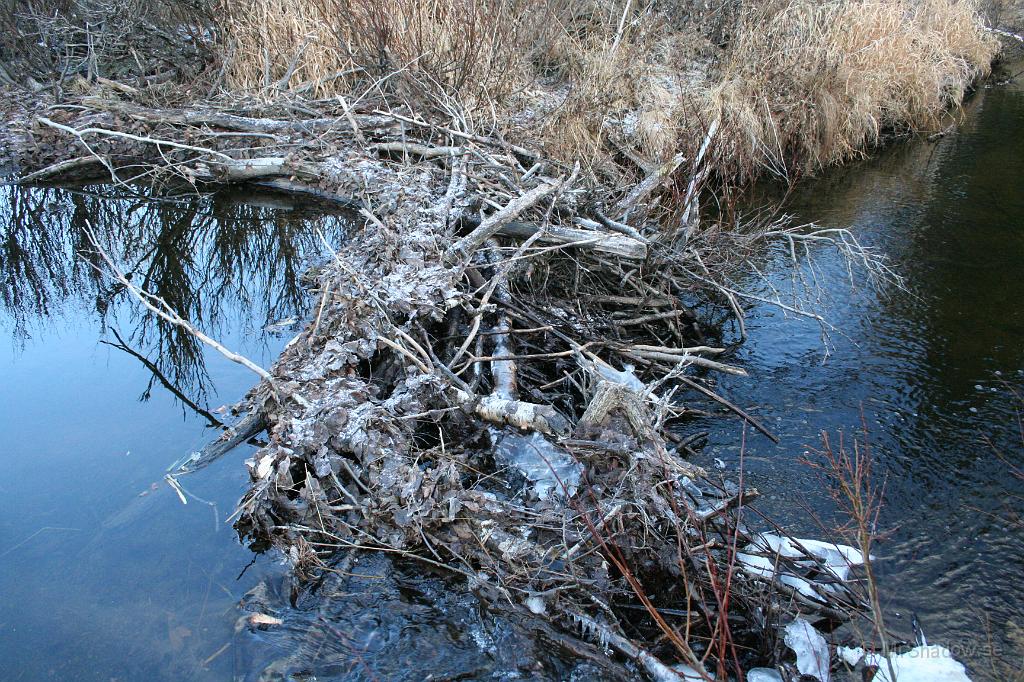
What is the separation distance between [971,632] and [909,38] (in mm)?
9178

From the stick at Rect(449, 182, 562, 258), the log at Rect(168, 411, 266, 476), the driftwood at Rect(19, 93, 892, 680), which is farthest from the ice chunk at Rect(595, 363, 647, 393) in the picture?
the log at Rect(168, 411, 266, 476)

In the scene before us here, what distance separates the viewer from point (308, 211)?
759 cm

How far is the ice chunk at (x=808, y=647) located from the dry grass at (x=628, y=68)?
15.9 ft

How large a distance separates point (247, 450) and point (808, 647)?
293 centimetres

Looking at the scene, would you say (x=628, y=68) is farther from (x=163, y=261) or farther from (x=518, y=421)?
(x=518, y=421)

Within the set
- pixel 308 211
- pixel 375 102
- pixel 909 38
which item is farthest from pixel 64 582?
pixel 909 38

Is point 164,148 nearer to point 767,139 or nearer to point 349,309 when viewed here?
point 349,309

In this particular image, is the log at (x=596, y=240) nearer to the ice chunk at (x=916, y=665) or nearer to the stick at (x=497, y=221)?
the stick at (x=497, y=221)

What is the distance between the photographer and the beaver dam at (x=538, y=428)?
2.91 m

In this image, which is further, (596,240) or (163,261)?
(163,261)

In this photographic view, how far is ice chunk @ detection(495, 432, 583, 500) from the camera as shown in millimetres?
3383

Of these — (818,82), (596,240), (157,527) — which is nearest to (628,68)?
(818,82)

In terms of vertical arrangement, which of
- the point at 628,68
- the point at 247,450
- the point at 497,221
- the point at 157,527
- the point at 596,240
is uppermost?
the point at 628,68

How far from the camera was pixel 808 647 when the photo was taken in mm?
2787
